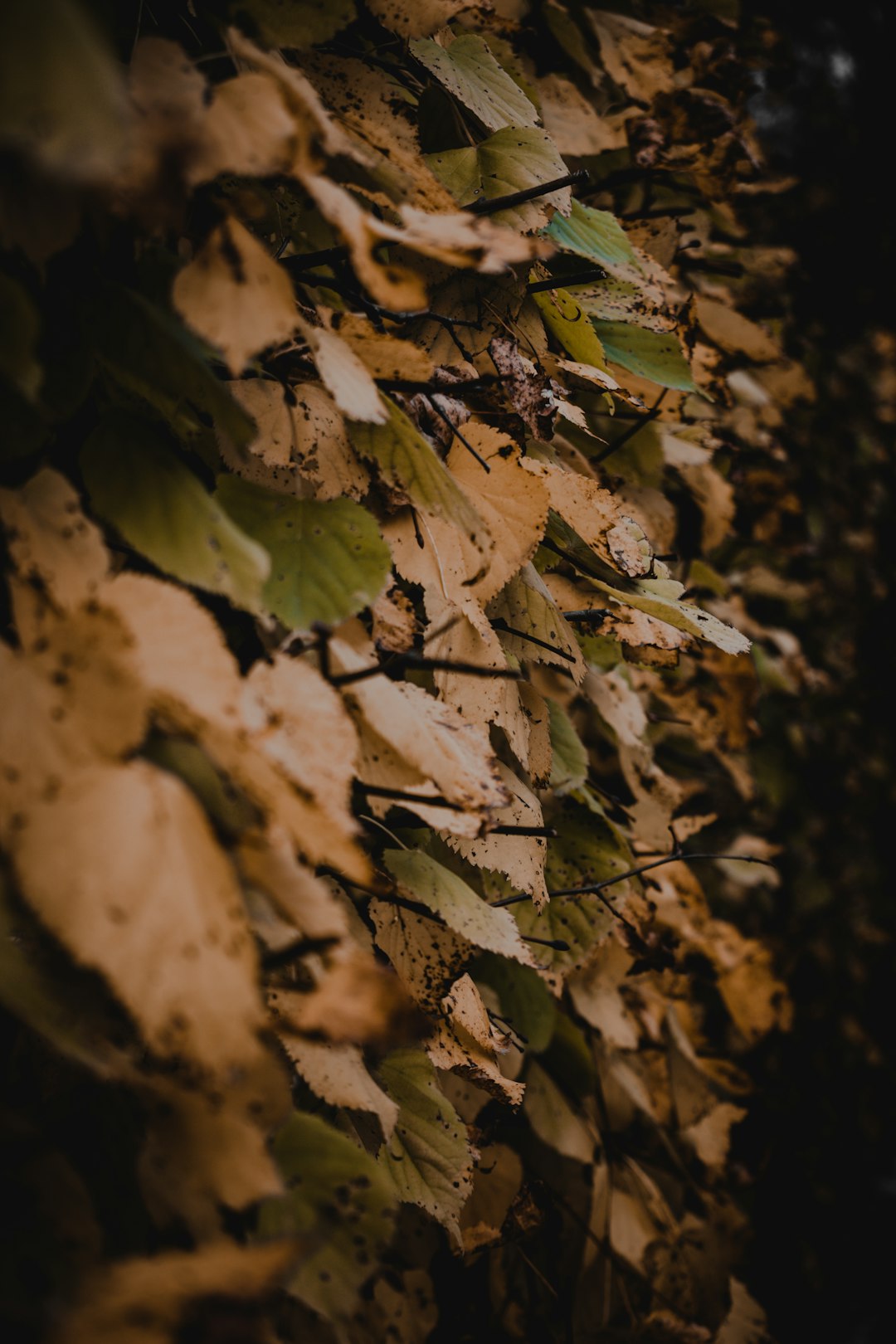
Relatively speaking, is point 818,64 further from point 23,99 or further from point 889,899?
point 23,99

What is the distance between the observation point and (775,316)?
1.81 m

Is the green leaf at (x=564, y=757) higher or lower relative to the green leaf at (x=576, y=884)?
higher

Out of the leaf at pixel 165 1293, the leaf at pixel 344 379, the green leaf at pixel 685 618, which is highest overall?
the leaf at pixel 344 379

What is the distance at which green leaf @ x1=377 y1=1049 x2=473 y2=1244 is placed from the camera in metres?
0.58

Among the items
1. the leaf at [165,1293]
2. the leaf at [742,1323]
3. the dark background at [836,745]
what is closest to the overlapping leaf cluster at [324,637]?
the leaf at [165,1293]

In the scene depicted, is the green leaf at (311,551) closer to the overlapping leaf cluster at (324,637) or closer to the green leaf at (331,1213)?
the overlapping leaf cluster at (324,637)

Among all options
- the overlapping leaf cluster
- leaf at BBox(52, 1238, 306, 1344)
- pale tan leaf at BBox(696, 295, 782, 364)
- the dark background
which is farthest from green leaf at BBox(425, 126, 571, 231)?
the dark background

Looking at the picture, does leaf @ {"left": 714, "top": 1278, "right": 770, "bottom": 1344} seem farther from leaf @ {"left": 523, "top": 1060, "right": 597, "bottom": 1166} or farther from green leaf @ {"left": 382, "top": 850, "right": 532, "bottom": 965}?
green leaf @ {"left": 382, "top": 850, "right": 532, "bottom": 965}

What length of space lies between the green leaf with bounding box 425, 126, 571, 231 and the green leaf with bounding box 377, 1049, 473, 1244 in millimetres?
633

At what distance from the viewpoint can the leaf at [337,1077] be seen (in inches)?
17.1

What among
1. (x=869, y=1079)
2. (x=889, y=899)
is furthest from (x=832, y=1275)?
(x=889, y=899)

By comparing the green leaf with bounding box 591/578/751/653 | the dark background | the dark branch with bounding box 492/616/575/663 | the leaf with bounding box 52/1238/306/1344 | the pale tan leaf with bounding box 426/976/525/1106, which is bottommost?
the dark background

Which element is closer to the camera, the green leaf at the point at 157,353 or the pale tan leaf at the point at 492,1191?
the green leaf at the point at 157,353

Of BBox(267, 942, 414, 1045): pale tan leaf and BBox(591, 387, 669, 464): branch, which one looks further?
BBox(591, 387, 669, 464): branch
